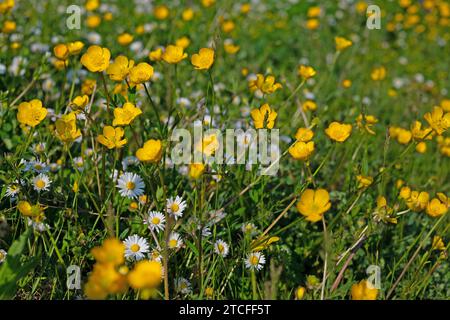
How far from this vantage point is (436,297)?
1.95 metres

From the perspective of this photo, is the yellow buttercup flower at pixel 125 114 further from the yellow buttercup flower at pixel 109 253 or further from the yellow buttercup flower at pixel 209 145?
the yellow buttercup flower at pixel 109 253

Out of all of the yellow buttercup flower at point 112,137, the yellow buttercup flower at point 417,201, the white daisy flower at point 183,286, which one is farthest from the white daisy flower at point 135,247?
the yellow buttercup flower at point 417,201

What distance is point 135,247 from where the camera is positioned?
1.74m

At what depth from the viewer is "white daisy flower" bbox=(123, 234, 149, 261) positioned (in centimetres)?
172

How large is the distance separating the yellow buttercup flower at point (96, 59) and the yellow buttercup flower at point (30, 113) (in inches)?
8.6

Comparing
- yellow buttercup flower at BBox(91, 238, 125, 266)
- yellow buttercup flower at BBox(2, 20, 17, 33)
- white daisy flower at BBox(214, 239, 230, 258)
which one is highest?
yellow buttercup flower at BBox(2, 20, 17, 33)

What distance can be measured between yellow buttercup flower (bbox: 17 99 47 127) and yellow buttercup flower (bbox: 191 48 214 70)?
55 cm

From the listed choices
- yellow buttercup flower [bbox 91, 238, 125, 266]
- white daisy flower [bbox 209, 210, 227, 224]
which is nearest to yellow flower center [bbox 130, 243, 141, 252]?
white daisy flower [bbox 209, 210, 227, 224]

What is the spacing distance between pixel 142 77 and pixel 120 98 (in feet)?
0.44

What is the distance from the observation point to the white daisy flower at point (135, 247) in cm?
172

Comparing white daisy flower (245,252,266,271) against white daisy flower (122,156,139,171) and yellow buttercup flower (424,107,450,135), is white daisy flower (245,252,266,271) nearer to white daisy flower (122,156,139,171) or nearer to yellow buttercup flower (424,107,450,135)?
white daisy flower (122,156,139,171)

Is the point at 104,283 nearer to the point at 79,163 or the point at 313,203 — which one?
the point at 313,203
